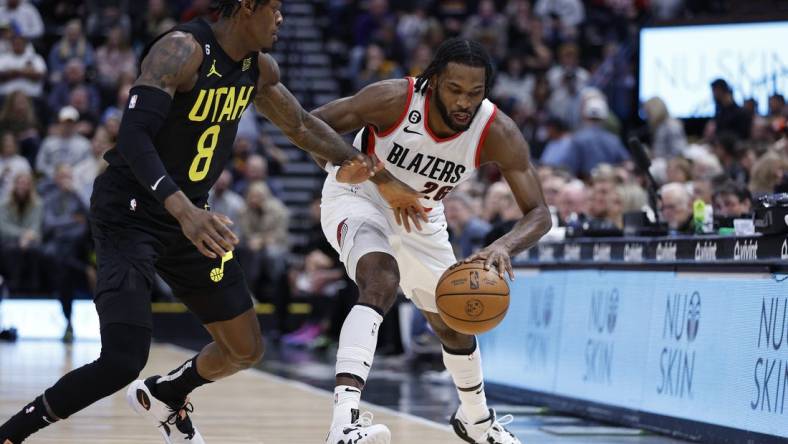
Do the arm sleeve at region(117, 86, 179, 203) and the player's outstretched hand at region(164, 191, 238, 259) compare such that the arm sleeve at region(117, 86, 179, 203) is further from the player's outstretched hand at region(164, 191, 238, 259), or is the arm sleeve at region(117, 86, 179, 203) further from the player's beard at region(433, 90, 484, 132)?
the player's beard at region(433, 90, 484, 132)

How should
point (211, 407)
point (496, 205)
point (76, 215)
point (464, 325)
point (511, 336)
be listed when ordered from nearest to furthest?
point (464, 325) → point (211, 407) → point (511, 336) → point (496, 205) → point (76, 215)

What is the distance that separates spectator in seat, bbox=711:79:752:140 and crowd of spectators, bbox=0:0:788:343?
1cm

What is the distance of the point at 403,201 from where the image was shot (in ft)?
20.7

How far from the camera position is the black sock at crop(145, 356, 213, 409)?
620cm

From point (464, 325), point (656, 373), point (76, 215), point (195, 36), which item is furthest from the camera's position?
point (76, 215)

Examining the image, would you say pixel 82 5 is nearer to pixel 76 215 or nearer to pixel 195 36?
pixel 76 215

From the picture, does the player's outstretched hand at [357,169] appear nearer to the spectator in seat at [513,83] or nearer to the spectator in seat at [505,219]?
the spectator in seat at [505,219]

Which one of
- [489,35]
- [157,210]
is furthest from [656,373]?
[489,35]

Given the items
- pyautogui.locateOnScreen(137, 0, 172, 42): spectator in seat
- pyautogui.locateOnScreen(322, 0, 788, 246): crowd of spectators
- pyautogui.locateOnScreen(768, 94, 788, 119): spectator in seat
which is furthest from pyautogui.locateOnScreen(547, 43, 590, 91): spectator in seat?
pyautogui.locateOnScreen(137, 0, 172, 42): spectator in seat

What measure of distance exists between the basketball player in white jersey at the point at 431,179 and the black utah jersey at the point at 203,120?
787 mm

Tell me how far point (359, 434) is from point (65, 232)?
34.6ft

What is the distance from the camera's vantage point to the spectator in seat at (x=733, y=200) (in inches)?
353

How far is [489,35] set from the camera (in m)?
19.3

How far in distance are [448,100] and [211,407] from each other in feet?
12.3
